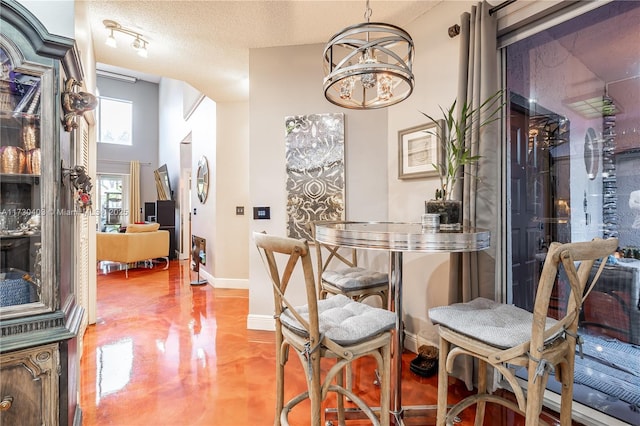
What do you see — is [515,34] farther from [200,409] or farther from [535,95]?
[200,409]

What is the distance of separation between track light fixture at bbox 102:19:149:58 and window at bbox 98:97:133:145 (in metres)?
7.07

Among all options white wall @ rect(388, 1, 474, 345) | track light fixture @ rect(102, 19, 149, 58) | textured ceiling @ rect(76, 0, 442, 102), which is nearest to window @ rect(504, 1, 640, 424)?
white wall @ rect(388, 1, 474, 345)

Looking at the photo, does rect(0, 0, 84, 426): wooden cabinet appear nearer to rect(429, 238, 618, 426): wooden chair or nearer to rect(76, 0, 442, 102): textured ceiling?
rect(76, 0, 442, 102): textured ceiling

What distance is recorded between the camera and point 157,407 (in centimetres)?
181

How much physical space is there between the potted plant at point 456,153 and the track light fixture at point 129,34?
106 inches

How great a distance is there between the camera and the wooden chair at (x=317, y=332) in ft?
3.78

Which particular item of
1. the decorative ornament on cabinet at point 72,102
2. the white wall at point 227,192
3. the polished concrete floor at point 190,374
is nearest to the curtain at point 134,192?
the white wall at point 227,192

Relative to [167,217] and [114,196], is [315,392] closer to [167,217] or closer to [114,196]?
[167,217]

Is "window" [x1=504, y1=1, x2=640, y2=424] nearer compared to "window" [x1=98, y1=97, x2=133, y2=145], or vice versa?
"window" [x1=504, y1=1, x2=640, y2=424]

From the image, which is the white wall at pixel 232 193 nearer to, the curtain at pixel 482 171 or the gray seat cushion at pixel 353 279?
the gray seat cushion at pixel 353 279

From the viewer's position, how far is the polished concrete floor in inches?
68.6

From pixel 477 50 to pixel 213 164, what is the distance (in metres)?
3.88

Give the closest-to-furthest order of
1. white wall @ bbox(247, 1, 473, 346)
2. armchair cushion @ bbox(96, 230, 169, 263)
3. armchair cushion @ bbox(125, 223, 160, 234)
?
white wall @ bbox(247, 1, 473, 346) < armchair cushion @ bbox(96, 230, 169, 263) < armchair cushion @ bbox(125, 223, 160, 234)

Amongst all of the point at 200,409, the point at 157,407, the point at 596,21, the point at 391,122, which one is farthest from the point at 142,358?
the point at 596,21
